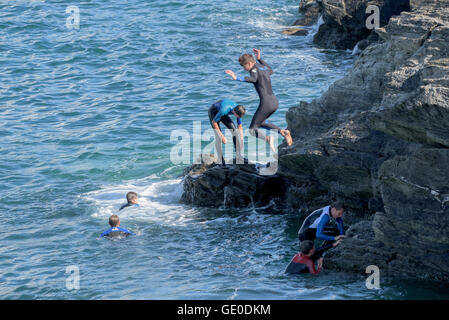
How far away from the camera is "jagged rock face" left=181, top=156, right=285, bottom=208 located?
18000 mm

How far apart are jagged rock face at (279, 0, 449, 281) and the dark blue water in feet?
2.25

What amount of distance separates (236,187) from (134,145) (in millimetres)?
7567

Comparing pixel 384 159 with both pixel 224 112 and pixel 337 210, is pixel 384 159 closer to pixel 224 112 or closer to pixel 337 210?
pixel 337 210

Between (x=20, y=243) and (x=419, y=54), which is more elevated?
(x=419, y=54)

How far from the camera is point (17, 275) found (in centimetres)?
1527

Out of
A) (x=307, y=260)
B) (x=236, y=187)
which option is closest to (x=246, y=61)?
(x=236, y=187)

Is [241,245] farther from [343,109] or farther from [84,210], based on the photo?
[84,210]

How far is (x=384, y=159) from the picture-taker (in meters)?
14.5

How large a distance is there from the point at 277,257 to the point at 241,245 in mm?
1173

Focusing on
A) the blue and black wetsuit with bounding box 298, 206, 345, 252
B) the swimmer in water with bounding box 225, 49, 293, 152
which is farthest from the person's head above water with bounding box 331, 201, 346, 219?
the swimmer in water with bounding box 225, 49, 293, 152

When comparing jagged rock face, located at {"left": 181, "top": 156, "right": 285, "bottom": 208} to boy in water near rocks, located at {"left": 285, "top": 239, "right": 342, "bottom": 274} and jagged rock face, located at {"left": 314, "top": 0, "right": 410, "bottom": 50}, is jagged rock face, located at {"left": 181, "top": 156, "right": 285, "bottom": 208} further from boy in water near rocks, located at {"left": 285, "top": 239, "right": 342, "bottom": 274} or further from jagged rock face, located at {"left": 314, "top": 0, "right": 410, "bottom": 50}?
jagged rock face, located at {"left": 314, "top": 0, "right": 410, "bottom": 50}

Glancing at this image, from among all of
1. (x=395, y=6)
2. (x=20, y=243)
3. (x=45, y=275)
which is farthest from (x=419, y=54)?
(x=395, y=6)

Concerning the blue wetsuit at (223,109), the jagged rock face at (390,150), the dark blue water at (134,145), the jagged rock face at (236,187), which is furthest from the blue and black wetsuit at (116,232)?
the jagged rock face at (390,150)

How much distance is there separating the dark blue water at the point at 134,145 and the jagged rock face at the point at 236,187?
323mm
